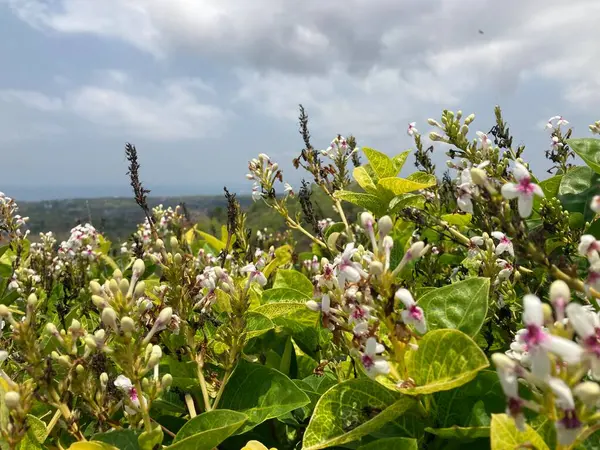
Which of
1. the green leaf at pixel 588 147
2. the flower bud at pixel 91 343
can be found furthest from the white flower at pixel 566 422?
the green leaf at pixel 588 147

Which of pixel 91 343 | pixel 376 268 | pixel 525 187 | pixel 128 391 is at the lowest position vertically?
pixel 128 391

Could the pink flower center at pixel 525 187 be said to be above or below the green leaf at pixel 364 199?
above

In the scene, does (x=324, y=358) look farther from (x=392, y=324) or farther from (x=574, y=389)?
(x=574, y=389)

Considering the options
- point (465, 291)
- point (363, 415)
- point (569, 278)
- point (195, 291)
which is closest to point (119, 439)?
point (195, 291)

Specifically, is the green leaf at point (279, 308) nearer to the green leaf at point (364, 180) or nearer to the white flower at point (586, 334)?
the green leaf at point (364, 180)

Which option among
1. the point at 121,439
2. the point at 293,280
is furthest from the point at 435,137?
the point at 121,439

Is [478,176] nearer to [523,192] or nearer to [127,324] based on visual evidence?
[523,192]

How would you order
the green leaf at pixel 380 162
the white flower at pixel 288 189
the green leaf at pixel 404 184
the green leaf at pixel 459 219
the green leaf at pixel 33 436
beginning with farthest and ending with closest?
1. the white flower at pixel 288 189
2. the green leaf at pixel 380 162
3. the green leaf at pixel 459 219
4. the green leaf at pixel 404 184
5. the green leaf at pixel 33 436
